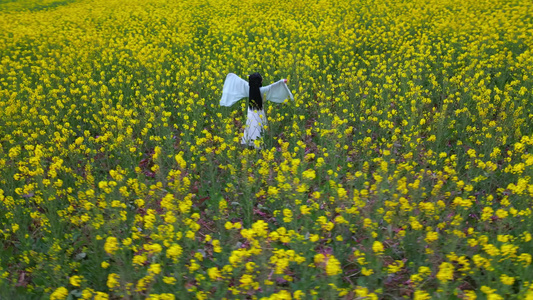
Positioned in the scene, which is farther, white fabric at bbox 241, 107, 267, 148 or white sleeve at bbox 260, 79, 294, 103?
white sleeve at bbox 260, 79, 294, 103

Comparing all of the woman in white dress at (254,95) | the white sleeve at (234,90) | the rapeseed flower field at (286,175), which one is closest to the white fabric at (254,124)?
the woman in white dress at (254,95)

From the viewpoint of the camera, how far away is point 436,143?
13.2 feet

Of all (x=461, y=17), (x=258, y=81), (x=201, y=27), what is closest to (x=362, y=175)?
(x=258, y=81)

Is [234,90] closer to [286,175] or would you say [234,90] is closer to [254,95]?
[254,95]

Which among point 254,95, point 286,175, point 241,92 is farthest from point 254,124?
point 286,175

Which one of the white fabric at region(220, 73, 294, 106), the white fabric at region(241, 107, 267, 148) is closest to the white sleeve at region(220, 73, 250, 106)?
the white fabric at region(220, 73, 294, 106)

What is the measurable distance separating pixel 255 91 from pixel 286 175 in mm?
1617

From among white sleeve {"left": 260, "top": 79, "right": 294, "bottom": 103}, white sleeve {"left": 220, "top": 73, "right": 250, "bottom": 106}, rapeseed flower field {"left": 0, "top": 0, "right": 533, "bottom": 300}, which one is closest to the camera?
rapeseed flower field {"left": 0, "top": 0, "right": 533, "bottom": 300}

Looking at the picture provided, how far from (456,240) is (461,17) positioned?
25.7ft

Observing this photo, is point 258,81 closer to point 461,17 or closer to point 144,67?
point 144,67

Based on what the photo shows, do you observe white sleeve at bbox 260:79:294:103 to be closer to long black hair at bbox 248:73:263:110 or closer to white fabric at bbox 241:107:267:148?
long black hair at bbox 248:73:263:110

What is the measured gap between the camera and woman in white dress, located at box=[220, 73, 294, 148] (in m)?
4.51

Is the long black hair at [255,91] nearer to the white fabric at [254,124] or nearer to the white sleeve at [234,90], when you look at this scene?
the white fabric at [254,124]

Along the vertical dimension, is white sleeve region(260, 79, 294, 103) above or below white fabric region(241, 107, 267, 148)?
above
